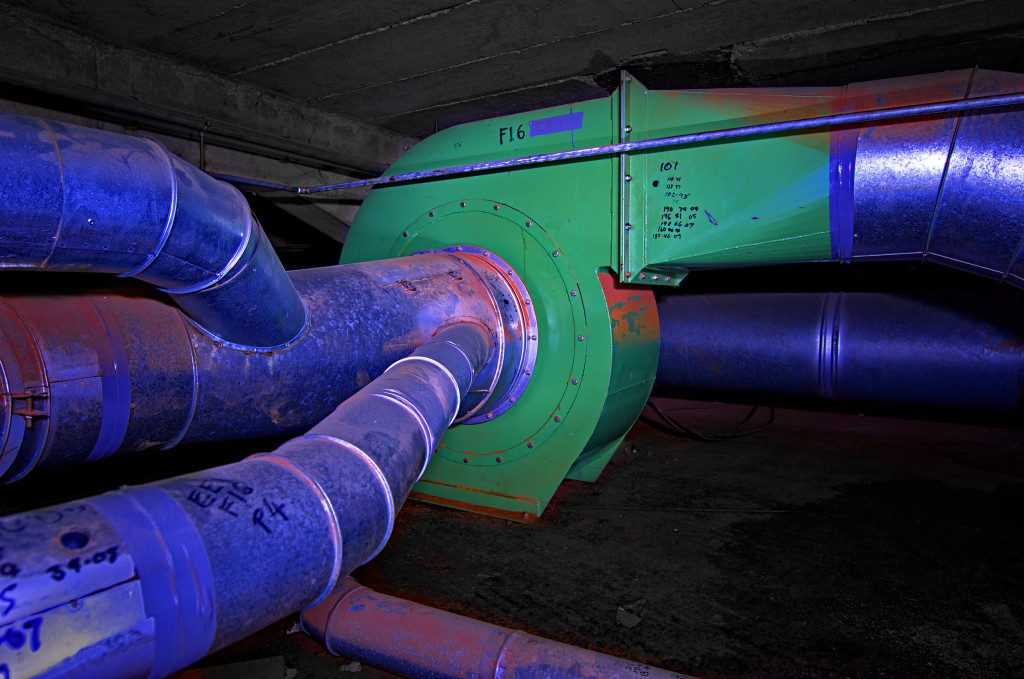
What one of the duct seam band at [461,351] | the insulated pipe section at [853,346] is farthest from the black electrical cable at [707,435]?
the duct seam band at [461,351]

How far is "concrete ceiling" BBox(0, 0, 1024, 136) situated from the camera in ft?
7.54

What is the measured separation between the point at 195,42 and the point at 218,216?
2.00 meters

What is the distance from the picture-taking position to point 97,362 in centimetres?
112

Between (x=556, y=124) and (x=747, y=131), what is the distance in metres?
0.70

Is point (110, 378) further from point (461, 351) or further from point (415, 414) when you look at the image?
point (461, 351)

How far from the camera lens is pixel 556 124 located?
2119mm

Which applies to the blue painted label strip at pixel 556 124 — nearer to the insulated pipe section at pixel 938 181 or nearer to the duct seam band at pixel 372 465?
the insulated pipe section at pixel 938 181

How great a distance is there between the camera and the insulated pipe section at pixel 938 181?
141 cm

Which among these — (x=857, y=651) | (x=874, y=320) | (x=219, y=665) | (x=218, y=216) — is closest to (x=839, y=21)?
(x=874, y=320)

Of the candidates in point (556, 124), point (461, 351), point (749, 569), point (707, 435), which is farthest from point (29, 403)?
point (707, 435)

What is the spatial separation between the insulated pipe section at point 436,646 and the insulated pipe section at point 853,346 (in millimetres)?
1740

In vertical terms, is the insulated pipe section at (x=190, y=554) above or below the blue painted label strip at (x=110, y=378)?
below

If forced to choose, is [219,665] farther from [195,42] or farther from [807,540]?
[195,42]

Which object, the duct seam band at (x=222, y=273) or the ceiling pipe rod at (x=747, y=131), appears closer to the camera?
the duct seam band at (x=222, y=273)
